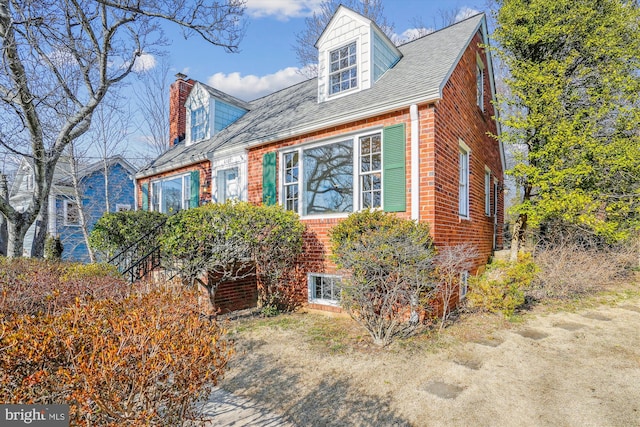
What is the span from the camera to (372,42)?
25.1 ft

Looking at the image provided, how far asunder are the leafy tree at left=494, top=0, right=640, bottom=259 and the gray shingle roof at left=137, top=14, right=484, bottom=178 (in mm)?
1918

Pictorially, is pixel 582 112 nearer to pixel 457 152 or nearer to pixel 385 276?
pixel 457 152

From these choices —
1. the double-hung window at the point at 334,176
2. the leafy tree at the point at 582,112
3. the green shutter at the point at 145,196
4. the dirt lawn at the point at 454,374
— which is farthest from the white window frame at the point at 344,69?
the green shutter at the point at 145,196

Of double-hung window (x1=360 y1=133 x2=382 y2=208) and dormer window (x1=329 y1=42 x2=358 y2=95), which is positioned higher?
dormer window (x1=329 y1=42 x2=358 y2=95)

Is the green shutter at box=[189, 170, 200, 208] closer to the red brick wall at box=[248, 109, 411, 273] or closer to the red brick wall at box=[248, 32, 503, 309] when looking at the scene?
the red brick wall at box=[248, 32, 503, 309]

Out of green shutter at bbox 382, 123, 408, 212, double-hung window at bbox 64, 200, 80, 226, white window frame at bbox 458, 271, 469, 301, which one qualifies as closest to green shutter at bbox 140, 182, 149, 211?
double-hung window at bbox 64, 200, 80, 226

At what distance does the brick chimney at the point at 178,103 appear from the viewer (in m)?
13.9

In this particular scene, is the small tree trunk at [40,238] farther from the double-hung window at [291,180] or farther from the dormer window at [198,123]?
the double-hung window at [291,180]

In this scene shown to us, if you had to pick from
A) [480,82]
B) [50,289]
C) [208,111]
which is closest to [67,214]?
[208,111]

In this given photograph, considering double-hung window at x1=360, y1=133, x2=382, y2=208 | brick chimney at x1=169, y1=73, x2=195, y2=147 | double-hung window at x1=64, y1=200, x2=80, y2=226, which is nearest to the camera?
double-hung window at x1=360, y1=133, x2=382, y2=208

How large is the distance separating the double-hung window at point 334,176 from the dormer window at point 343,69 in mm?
1851

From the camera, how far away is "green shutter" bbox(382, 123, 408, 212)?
20.0 feet

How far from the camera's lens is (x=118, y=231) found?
9.49 meters

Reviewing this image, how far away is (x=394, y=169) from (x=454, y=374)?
354 centimetres
